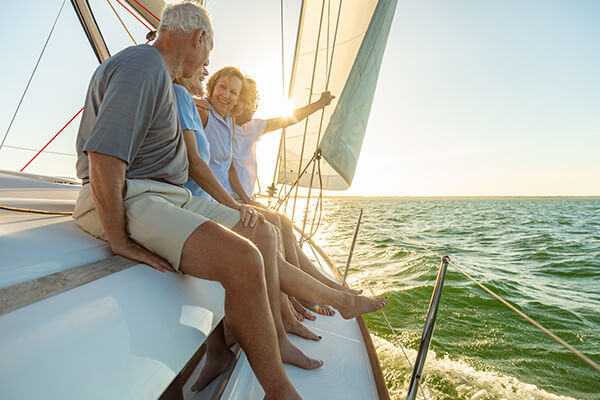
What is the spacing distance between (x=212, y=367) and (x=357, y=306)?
55 cm

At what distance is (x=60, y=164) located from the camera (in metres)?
2.83

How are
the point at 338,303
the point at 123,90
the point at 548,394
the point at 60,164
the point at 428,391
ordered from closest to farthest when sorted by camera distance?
1. the point at 123,90
2. the point at 338,303
3. the point at 428,391
4. the point at 548,394
5. the point at 60,164

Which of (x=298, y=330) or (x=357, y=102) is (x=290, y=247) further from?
(x=357, y=102)

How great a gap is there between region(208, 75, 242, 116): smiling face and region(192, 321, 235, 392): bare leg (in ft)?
3.83

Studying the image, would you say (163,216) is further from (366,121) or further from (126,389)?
(366,121)

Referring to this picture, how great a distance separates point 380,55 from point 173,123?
2055 millimetres

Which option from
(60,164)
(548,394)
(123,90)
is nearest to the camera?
(123,90)

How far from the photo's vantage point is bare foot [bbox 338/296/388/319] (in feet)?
3.74

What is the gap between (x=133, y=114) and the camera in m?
0.69

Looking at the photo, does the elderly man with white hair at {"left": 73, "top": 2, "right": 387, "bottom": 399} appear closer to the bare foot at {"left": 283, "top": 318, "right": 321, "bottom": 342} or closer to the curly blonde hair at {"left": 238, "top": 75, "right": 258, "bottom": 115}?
the bare foot at {"left": 283, "top": 318, "right": 321, "bottom": 342}

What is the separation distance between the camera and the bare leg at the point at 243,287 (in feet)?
2.23

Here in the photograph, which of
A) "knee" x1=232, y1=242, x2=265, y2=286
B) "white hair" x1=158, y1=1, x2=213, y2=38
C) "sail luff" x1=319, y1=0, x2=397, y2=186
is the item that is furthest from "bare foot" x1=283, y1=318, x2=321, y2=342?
"sail luff" x1=319, y1=0, x2=397, y2=186

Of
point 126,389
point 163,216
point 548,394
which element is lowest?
point 548,394

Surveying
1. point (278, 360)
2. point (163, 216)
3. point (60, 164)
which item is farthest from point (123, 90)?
point (60, 164)
